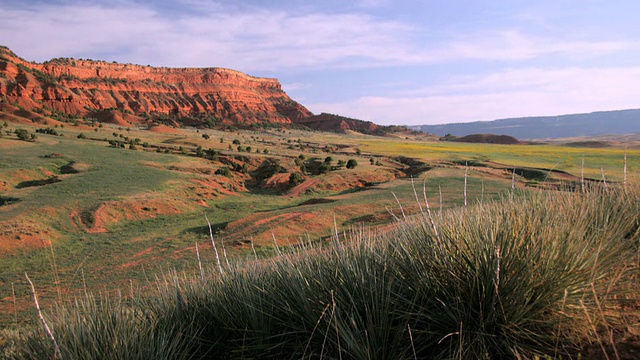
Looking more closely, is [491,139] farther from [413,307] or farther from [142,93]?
[413,307]

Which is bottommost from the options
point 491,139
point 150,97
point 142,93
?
point 491,139

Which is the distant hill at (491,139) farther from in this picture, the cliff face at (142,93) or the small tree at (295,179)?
the small tree at (295,179)

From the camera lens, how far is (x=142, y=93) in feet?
398

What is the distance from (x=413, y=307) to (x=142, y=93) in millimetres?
131355

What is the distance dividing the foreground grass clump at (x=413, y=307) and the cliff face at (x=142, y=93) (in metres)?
84.3

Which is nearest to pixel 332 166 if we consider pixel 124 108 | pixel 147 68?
pixel 124 108

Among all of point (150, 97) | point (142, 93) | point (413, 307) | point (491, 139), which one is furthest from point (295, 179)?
point (142, 93)

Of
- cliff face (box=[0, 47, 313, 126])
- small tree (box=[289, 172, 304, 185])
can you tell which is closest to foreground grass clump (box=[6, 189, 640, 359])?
small tree (box=[289, 172, 304, 185])

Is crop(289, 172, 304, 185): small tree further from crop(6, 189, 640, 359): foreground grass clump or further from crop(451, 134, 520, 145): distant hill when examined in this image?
crop(451, 134, 520, 145): distant hill

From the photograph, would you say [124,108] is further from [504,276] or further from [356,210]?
[504,276]

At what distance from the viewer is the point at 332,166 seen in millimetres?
41062

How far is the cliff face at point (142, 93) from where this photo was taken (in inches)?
3260

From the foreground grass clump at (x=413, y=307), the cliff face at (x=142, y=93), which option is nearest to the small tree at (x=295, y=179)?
the foreground grass clump at (x=413, y=307)

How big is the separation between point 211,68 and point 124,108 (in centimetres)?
4642
